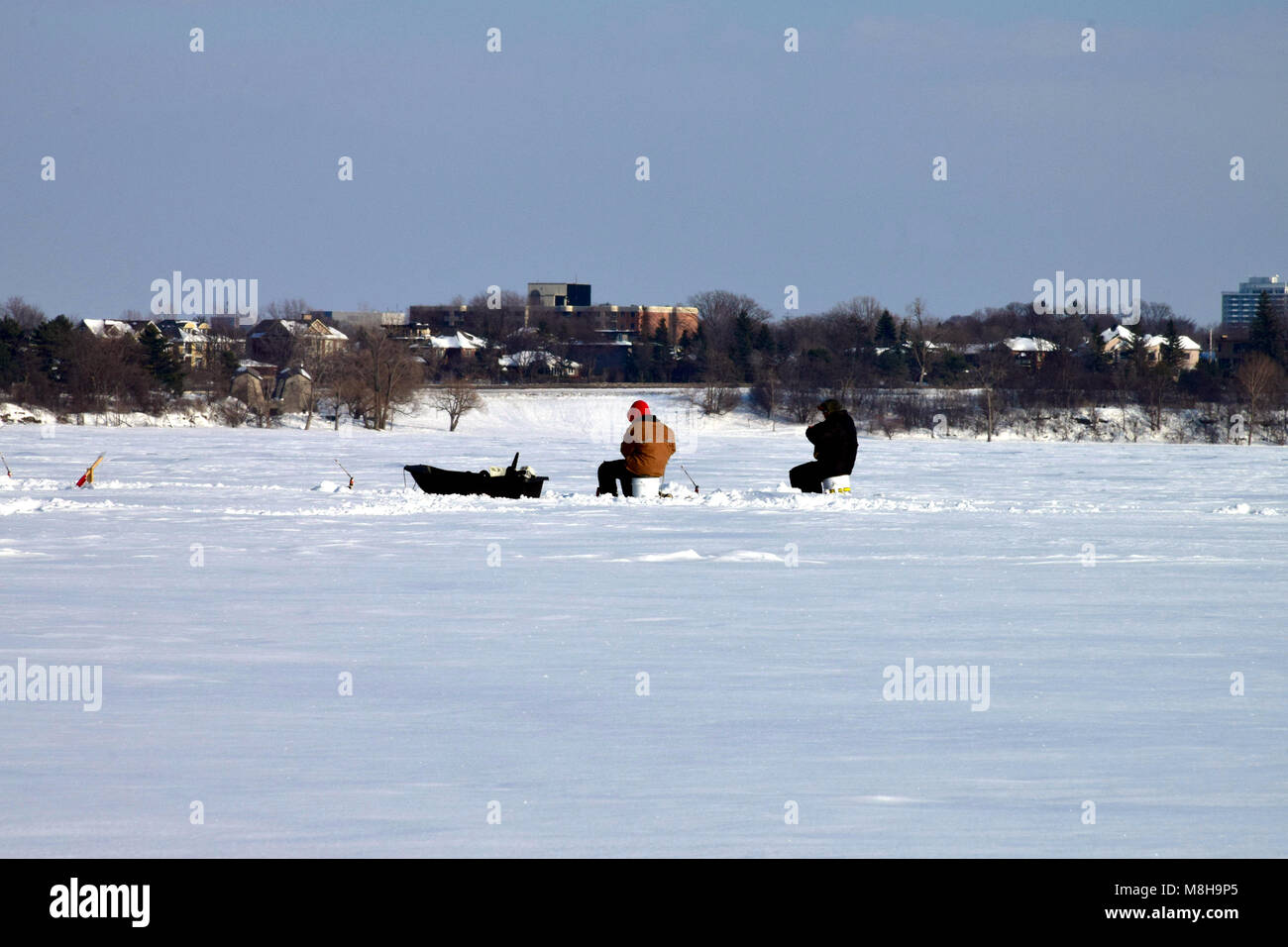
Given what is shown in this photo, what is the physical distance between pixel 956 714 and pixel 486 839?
10.1ft

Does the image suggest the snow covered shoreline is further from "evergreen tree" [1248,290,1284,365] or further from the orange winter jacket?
the orange winter jacket

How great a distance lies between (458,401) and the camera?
2953 inches

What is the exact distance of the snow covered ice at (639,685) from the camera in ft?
18.2

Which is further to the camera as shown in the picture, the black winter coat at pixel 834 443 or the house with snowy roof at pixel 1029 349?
the house with snowy roof at pixel 1029 349

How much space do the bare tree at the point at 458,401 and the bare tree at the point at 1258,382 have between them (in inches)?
1596

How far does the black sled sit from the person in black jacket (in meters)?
4.28

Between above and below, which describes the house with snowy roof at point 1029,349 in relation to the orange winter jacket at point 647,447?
above

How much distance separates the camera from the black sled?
22.4m

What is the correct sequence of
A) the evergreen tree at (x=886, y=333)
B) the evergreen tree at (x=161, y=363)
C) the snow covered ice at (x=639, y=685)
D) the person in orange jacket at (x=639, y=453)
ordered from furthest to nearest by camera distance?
the evergreen tree at (x=886, y=333)
the evergreen tree at (x=161, y=363)
the person in orange jacket at (x=639, y=453)
the snow covered ice at (x=639, y=685)

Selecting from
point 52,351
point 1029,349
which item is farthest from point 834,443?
point 1029,349

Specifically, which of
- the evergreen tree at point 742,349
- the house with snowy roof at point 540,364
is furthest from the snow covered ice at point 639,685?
the house with snowy roof at point 540,364

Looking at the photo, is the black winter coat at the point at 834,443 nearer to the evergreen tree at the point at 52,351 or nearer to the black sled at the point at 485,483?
the black sled at the point at 485,483

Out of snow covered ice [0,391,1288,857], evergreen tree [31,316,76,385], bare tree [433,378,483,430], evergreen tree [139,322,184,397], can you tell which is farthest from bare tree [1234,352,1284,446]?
evergreen tree [31,316,76,385]
